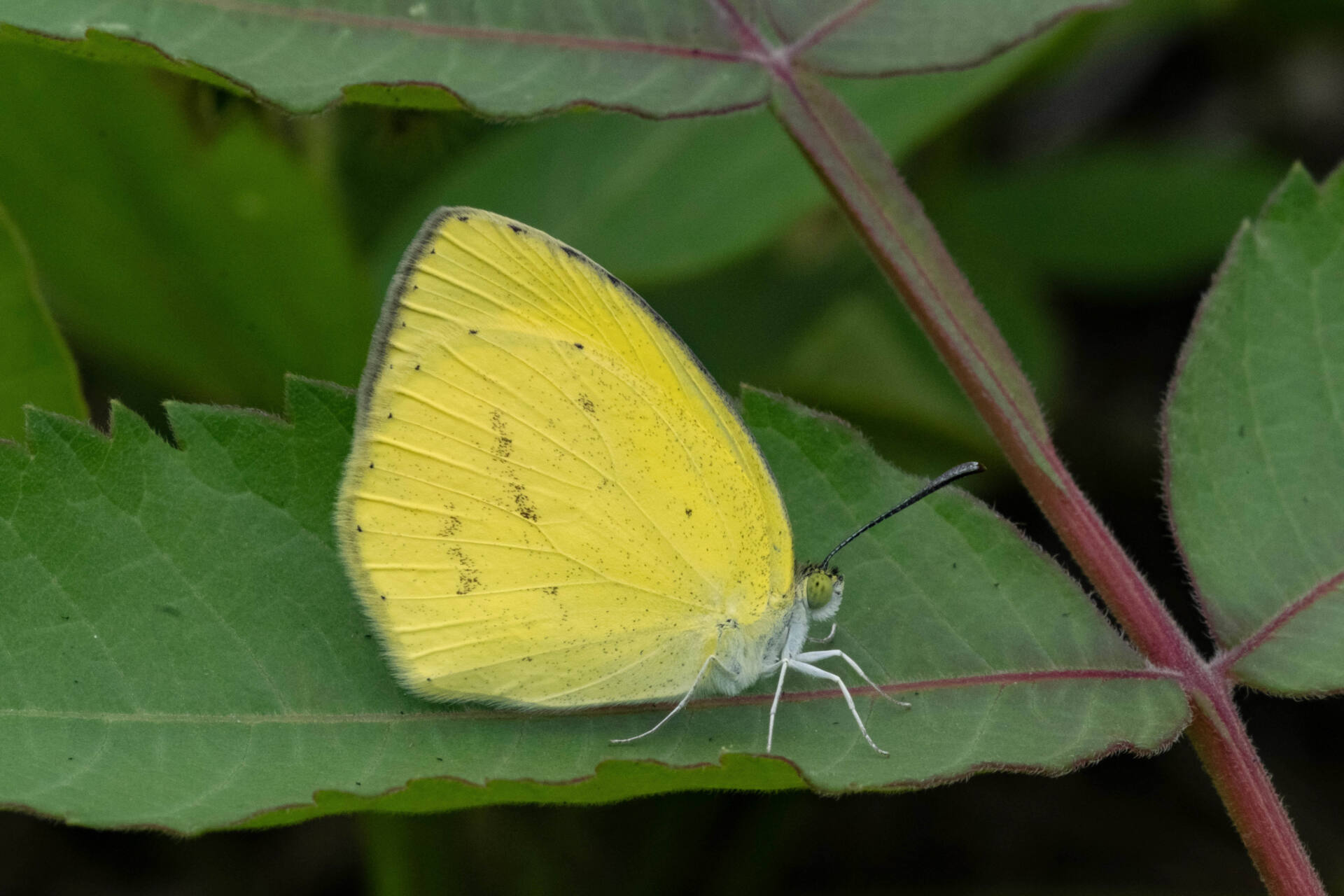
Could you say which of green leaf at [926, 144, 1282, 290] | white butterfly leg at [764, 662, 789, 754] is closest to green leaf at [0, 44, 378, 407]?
white butterfly leg at [764, 662, 789, 754]

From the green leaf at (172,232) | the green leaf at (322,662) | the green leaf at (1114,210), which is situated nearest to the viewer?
the green leaf at (322,662)

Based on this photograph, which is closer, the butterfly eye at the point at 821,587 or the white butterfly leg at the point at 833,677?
the white butterfly leg at the point at 833,677

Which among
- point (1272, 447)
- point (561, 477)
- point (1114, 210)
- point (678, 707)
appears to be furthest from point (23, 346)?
point (1114, 210)

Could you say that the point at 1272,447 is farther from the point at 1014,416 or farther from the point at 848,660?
the point at 848,660

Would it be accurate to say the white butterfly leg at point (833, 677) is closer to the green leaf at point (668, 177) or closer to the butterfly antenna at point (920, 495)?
the butterfly antenna at point (920, 495)

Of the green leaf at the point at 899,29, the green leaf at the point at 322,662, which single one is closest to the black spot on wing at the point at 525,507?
the green leaf at the point at 322,662

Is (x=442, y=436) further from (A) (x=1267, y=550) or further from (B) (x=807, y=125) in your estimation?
(A) (x=1267, y=550)
